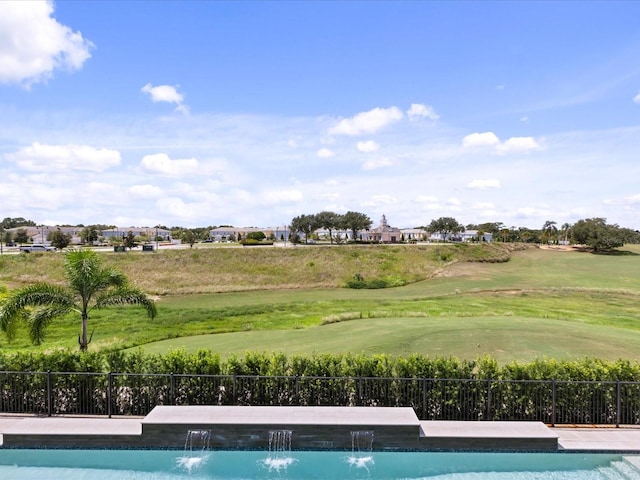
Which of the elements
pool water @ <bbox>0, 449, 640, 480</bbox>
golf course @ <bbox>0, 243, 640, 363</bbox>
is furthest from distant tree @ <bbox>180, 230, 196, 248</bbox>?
pool water @ <bbox>0, 449, 640, 480</bbox>

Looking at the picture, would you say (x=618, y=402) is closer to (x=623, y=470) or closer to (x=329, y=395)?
(x=623, y=470)

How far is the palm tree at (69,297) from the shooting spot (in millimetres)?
16906

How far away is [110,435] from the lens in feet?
39.0

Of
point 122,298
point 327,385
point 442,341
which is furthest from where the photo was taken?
point 442,341

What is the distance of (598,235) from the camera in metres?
90.8

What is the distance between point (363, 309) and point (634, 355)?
20587 millimetres

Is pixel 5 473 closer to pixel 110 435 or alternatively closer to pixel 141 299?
pixel 110 435

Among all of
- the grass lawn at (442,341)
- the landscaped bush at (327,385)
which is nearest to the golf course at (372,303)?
the grass lawn at (442,341)

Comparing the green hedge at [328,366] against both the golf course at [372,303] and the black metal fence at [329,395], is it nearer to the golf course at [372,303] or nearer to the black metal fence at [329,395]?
the black metal fence at [329,395]

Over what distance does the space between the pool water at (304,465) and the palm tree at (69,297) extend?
642 centimetres

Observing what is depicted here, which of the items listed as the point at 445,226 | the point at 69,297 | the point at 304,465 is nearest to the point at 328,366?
the point at 304,465

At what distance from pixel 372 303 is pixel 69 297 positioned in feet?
89.2

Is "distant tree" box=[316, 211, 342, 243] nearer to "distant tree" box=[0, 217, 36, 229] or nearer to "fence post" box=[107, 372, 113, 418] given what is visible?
"fence post" box=[107, 372, 113, 418]

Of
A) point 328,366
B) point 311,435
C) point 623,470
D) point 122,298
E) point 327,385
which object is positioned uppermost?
point 122,298
